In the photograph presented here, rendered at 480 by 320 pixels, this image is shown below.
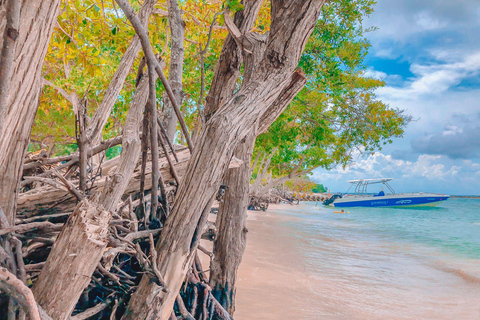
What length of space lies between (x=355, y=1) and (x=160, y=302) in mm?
8773

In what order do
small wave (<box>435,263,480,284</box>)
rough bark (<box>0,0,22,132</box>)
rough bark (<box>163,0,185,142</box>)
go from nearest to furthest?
1. rough bark (<box>0,0,22,132</box>)
2. rough bark (<box>163,0,185,142</box>)
3. small wave (<box>435,263,480,284</box>)

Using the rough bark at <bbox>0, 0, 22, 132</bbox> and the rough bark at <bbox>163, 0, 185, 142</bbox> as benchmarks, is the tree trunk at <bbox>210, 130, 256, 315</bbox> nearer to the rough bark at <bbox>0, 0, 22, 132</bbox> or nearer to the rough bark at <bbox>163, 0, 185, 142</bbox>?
the rough bark at <bbox>163, 0, 185, 142</bbox>

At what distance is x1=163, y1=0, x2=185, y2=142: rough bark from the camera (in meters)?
4.37

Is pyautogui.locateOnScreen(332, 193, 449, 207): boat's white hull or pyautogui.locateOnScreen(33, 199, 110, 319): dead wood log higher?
pyautogui.locateOnScreen(332, 193, 449, 207): boat's white hull

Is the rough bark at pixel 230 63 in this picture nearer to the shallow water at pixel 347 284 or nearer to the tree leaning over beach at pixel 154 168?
the tree leaning over beach at pixel 154 168

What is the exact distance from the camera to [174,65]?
448cm

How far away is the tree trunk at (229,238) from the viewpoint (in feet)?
9.80

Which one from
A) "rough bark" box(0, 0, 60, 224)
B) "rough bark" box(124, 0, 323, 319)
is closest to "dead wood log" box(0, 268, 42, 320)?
"rough bark" box(0, 0, 60, 224)

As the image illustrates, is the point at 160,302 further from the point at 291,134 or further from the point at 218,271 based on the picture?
the point at 291,134

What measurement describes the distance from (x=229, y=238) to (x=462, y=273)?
899cm

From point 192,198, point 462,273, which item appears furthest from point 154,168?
point 462,273

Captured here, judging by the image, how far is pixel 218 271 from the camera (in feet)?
9.84

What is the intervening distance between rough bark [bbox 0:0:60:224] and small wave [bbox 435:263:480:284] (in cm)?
982

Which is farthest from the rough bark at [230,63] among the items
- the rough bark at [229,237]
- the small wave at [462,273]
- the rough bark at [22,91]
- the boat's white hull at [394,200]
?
the boat's white hull at [394,200]
